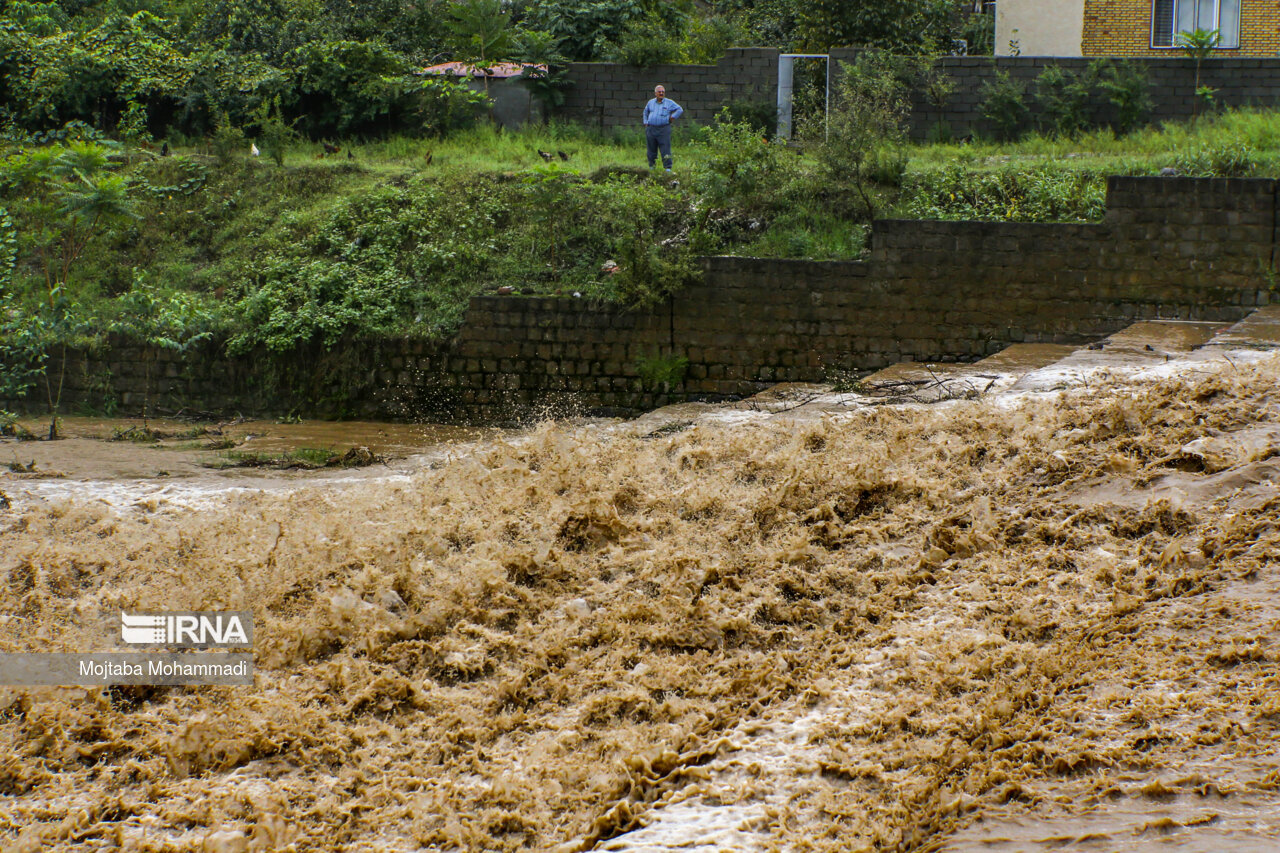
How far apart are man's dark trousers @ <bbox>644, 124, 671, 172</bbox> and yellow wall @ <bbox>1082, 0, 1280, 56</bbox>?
759cm

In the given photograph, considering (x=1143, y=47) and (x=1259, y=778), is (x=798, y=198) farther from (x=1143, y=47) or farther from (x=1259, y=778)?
(x=1259, y=778)

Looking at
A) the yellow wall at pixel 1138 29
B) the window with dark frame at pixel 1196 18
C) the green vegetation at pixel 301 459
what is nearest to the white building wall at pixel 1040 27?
the yellow wall at pixel 1138 29

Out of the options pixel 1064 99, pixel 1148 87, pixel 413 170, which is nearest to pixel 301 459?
pixel 413 170

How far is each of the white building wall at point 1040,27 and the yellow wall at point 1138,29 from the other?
0.19 meters

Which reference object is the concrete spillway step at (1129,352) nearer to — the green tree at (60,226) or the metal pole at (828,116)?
the metal pole at (828,116)

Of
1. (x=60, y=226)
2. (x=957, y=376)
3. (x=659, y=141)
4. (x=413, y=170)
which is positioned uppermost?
(x=659, y=141)

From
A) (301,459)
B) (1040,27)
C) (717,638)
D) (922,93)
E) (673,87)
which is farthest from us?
(1040,27)

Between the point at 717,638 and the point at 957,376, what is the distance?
516 cm

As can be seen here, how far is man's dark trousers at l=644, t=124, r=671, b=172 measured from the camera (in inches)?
579

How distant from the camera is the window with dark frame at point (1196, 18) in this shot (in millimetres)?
17562

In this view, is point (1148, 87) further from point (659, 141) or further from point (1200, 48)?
point (659, 141)

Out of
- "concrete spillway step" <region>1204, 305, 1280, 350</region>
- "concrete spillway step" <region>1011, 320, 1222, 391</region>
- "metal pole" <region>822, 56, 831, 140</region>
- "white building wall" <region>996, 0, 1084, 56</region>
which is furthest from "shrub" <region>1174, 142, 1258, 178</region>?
"white building wall" <region>996, 0, 1084, 56</region>

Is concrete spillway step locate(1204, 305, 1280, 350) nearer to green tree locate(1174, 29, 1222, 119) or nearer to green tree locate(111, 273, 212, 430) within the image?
green tree locate(1174, 29, 1222, 119)

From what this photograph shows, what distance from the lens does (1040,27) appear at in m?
18.5
